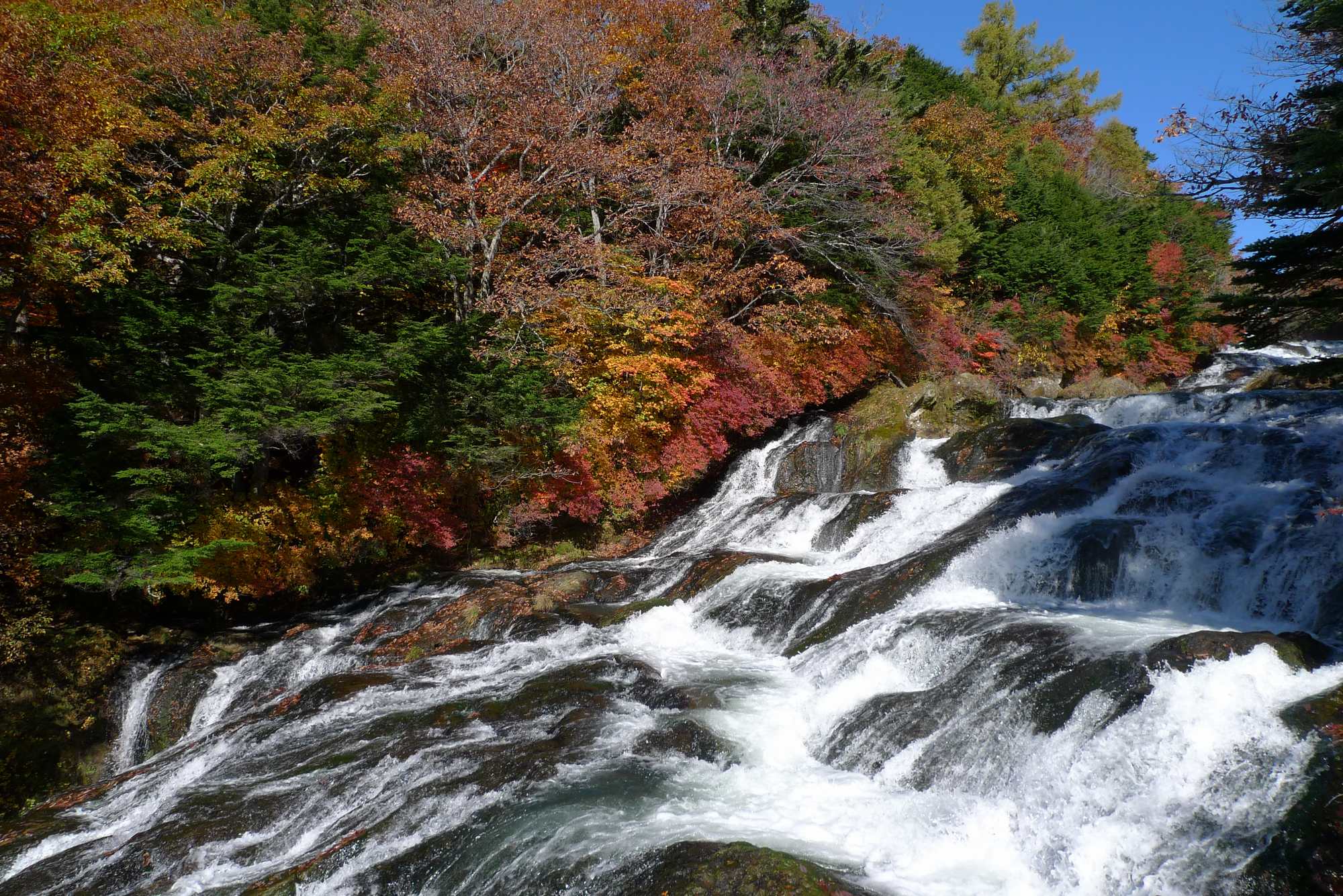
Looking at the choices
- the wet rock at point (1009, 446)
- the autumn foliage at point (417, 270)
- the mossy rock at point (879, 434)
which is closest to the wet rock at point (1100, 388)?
the autumn foliage at point (417, 270)

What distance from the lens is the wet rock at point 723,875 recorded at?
394 centimetres

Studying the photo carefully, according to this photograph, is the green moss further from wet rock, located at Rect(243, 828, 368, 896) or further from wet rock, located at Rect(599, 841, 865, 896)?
wet rock, located at Rect(243, 828, 368, 896)

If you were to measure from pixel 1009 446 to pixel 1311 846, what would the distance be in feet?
35.3

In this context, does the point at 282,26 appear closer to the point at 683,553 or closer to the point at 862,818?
the point at 683,553

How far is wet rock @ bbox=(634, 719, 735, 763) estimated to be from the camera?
625 centimetres

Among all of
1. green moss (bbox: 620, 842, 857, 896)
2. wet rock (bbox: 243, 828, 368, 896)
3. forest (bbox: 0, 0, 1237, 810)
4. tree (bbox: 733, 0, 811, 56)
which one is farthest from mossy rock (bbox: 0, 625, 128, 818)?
tree (bbox: 733, 0, 811, 56)

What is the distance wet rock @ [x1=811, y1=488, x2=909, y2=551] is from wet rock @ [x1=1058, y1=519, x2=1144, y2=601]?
3724 millimetres

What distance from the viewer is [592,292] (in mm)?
14977

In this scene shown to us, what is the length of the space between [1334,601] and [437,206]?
1581 cm

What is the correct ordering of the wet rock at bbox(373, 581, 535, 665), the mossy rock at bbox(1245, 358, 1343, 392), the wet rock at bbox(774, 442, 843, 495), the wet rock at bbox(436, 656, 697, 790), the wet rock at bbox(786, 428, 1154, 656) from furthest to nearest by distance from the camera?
the mossy rock at bbox(1245, 358, 1343, 392)
the wet rock at bbox(774, 442, 843, 495)
the wet rock at bbox(373, 581, 535, 665)
the wet rock at bbox(786, 428, 1154, 656)
the wet rock at bbox(436, 656, 697, 790)

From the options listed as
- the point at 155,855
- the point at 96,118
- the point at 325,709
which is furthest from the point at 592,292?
the point at 155,855

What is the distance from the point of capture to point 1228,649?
532cm

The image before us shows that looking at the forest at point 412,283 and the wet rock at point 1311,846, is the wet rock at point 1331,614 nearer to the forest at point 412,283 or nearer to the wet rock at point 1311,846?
the wet rock at point 1311,846

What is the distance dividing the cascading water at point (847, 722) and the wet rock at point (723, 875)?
207 millimetres
